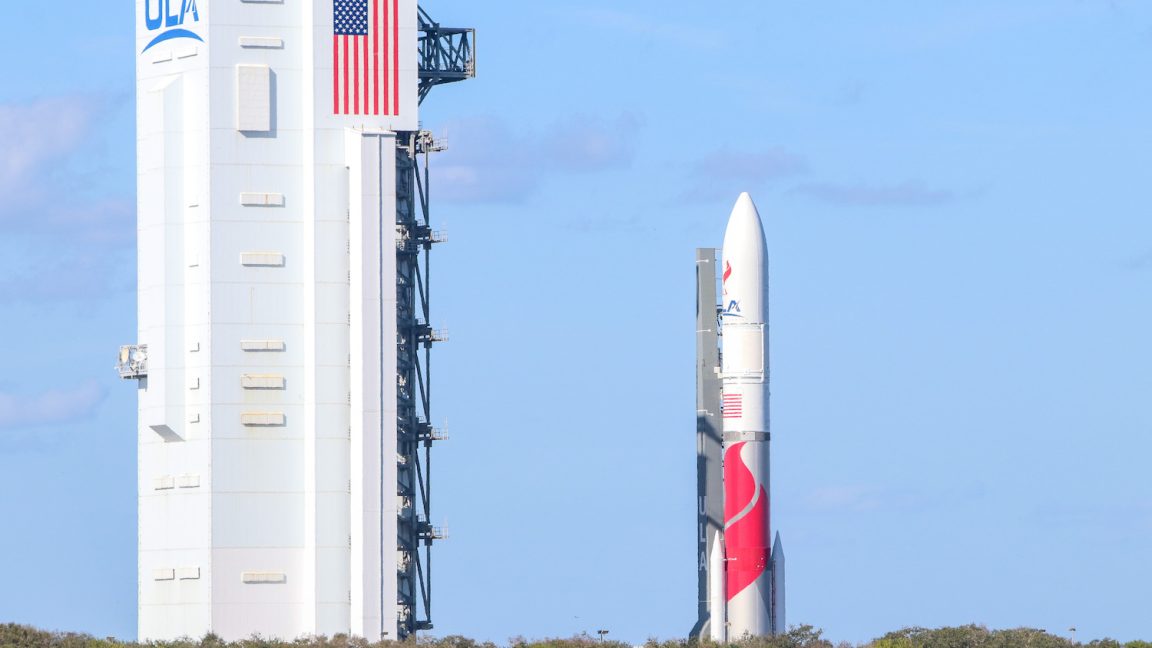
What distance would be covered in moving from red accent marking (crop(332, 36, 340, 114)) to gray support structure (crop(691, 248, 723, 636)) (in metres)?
13.0

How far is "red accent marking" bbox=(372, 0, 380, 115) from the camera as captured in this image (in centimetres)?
8369

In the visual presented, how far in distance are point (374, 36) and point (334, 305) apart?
8.99m

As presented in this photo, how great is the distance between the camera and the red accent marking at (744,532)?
81.3 meters

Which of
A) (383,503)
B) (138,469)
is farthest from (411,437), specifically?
(138,469)

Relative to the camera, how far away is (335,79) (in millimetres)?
83375

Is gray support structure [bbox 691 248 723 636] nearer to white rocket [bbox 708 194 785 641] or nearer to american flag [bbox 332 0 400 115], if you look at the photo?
white rocket [bbox 708 194 785 641]

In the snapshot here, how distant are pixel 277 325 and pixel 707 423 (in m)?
14.5

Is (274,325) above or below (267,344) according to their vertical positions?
above

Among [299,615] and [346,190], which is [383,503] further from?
[346,190]

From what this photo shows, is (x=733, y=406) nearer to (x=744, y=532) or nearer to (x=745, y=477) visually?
(x=745, y=477)

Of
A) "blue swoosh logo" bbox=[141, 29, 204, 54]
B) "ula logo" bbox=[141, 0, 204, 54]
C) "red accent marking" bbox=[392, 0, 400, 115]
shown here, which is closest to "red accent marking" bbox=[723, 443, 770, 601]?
"red accent marking" bbox=[392, 0, 400, 115]

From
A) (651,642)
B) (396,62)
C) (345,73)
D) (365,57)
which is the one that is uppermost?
(365,57)

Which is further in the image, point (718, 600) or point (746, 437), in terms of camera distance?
point (746, 437)

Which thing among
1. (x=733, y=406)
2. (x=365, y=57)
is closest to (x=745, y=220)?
(x=733, y=406)
